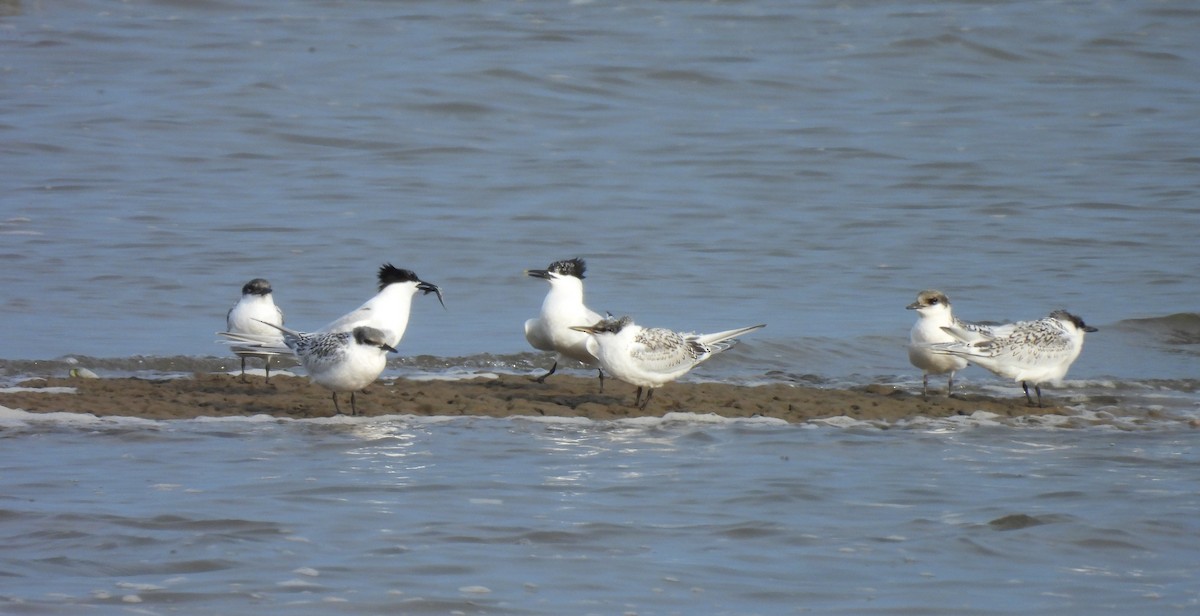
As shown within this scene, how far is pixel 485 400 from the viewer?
862 cm

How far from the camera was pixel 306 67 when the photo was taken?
21.4 metres

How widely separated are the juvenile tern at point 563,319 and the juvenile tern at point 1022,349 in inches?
81.9

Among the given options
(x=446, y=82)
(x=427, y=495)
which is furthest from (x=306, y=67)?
(x=427, y=495)

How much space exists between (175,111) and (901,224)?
30.4ft

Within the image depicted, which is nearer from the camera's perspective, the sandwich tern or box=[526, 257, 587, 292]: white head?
the sandwich tern

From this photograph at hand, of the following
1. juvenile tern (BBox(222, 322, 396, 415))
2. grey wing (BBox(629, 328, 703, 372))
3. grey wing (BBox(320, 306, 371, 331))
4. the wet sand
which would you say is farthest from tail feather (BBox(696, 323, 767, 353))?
juvenile tern (BBox(222, 322, 396, 415))

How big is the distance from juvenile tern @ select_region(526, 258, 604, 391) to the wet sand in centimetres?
24

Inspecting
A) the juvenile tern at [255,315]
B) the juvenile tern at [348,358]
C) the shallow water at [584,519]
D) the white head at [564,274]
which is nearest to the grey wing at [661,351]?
the shallow water at [584,519]

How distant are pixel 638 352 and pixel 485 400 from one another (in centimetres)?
97

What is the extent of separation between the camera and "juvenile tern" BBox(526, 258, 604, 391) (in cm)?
915

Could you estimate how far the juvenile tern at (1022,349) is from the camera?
28.5 feet

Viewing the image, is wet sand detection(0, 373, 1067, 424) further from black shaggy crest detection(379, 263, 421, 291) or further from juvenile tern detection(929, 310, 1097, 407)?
black shaggy crest detection(379, 263, 421, 291)

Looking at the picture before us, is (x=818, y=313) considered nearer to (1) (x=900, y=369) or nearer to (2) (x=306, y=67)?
(1) (x=900, y=369)

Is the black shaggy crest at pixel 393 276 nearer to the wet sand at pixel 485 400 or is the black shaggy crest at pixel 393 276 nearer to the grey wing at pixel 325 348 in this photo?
the wet sand at pixel 485 400
